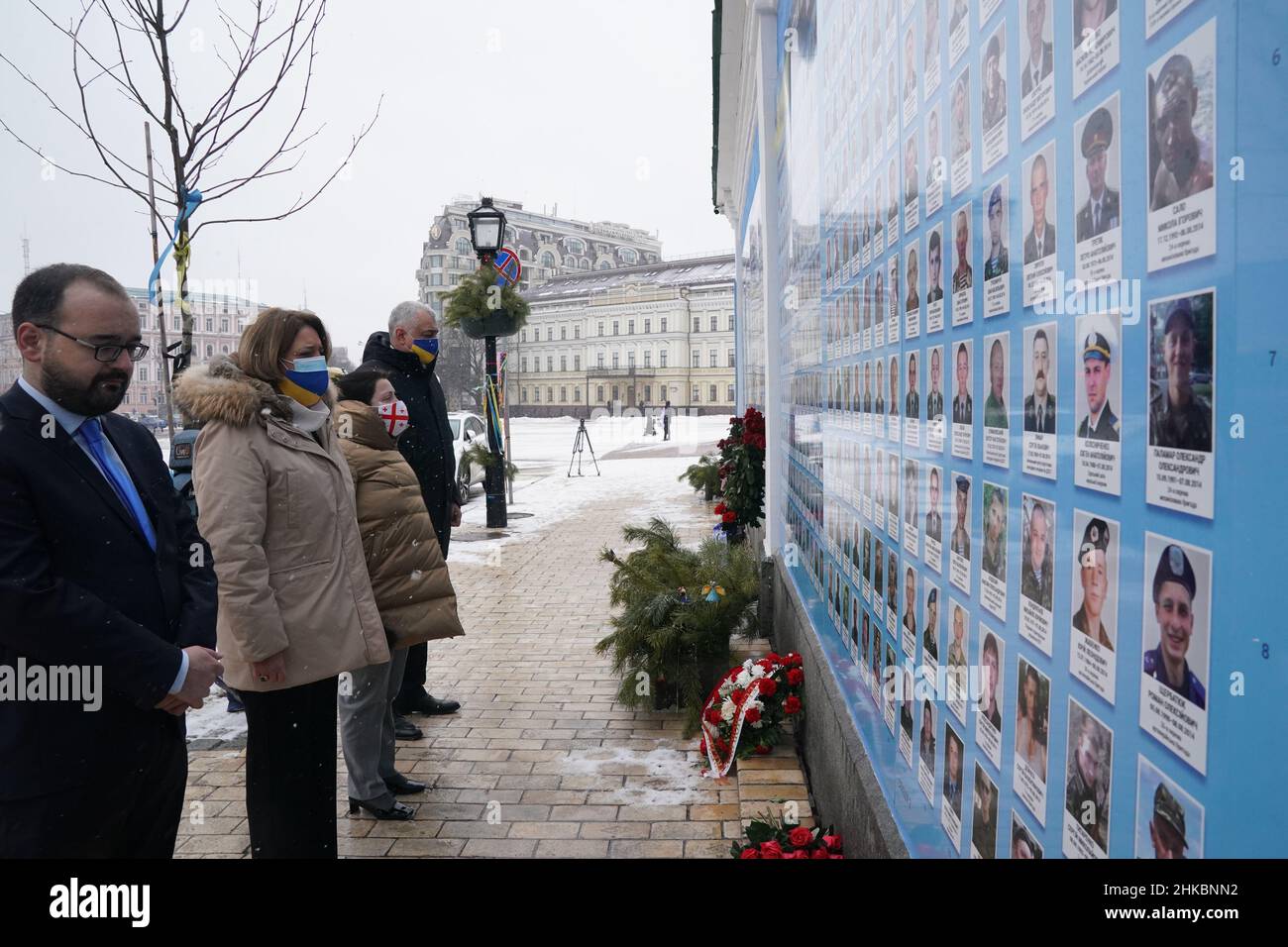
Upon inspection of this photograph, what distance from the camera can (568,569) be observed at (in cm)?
994

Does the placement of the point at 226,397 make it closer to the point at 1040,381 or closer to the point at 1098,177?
the point at 1040,381

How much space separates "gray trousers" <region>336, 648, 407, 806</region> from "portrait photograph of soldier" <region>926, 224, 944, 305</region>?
267cm

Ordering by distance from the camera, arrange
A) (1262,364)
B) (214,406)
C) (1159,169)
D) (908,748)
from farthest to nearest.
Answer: (214,406)
(908,748)
(1159,169)
(1262,364)

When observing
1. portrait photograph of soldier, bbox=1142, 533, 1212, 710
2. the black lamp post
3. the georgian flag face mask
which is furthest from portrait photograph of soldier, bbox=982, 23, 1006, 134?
the black lamp post

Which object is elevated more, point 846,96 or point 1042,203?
point 846,96

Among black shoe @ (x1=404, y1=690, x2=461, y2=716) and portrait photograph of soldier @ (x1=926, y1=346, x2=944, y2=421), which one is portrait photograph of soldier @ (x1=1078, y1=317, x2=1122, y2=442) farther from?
black shoe @ (x1=404, y1=690, x2=461, y2=716)

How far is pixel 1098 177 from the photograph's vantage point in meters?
1.22

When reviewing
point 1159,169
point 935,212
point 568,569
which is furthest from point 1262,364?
point 568,569

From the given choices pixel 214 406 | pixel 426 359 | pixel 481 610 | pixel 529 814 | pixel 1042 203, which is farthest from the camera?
pixel 481 610

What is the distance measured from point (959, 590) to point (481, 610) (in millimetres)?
6507

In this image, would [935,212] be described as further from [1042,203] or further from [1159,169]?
[1159,169]

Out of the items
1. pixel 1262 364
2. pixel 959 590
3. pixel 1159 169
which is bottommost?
pixel 959 590

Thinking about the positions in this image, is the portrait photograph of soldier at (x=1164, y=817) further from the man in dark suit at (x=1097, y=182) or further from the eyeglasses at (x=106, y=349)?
the eyeglasses at (x=106, y=349)

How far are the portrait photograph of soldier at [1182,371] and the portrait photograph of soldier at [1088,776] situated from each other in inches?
17.1
